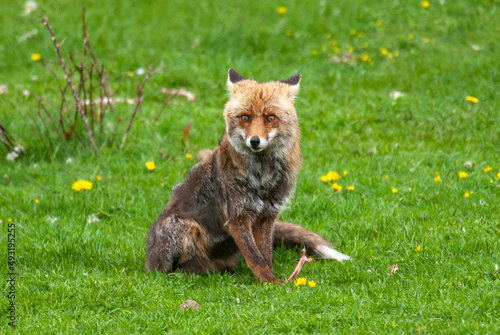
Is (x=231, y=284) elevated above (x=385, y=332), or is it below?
below

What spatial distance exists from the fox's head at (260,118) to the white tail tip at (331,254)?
1013 millimetres

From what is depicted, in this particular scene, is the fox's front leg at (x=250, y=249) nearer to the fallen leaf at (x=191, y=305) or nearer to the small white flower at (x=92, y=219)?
the fallen leaf at (x=191, y=305)

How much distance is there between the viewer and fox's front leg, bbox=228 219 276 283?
17.1 ft

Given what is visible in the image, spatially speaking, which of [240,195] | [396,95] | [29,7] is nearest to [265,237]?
[240,195]

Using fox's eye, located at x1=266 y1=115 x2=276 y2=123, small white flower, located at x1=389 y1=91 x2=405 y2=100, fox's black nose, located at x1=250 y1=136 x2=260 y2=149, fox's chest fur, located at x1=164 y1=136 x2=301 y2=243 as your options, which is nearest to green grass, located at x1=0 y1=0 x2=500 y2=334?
small white flower, located at x1=389 y1=91 x2=405 y2=100

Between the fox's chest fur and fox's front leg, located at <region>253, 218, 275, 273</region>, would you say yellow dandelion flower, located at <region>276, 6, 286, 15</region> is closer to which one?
the fox's chest fur

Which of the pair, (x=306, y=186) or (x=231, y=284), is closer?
(x=231, y=284)

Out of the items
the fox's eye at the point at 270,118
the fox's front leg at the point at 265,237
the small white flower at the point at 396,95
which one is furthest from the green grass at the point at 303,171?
the fox's eye at the point at 270,118

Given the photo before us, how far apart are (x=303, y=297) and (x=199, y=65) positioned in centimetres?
675

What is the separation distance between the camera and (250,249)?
526 cm

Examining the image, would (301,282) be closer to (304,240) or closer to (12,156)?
(304,240)

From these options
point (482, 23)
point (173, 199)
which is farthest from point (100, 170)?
point (482, 23)

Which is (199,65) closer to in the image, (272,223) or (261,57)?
(261,57)

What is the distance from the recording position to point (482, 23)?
11547 millimetres
